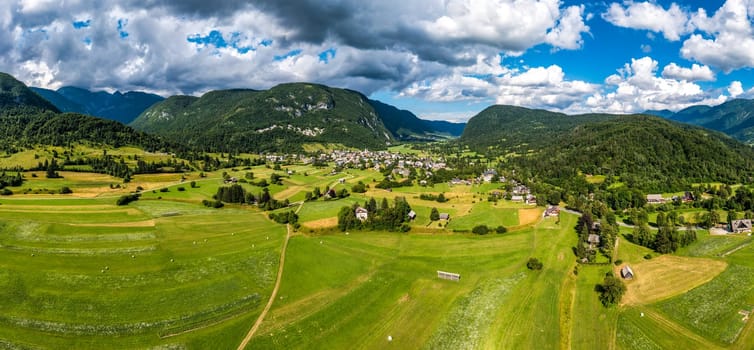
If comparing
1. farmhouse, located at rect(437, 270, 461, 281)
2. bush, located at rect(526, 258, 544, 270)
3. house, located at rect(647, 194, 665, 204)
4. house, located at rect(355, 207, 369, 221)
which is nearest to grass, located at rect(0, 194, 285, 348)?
house, located at rect(355, 207, 369, 221)

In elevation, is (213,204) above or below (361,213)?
below

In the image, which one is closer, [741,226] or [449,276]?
[449,276]

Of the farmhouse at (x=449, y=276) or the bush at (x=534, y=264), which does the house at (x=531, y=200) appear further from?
the farmhouse at (x=449, y=276)

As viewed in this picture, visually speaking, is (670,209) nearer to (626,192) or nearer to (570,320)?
(626,192)

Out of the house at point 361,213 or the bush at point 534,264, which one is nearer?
the bush at point 534,264

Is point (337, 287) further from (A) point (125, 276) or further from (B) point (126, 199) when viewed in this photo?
(B) point (126, 199)

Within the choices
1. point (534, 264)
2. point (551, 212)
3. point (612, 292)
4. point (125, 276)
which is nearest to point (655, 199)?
point (551, 212)

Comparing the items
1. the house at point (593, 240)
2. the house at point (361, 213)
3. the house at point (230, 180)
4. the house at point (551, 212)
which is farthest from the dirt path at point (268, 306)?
the house at point (230, 180)

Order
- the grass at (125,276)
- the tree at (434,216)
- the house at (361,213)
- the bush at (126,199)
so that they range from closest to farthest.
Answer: the grass at (125,276)
the house at (361,213)
the tree at (434,216)
the bush at (126,199)

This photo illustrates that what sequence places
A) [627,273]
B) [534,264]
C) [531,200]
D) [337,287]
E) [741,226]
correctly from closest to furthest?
1. [337,287]
2. [627,273]
3. [534,264]
4. [741,226]
5. [531,200]

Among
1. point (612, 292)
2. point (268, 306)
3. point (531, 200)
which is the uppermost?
point (531, 200)
